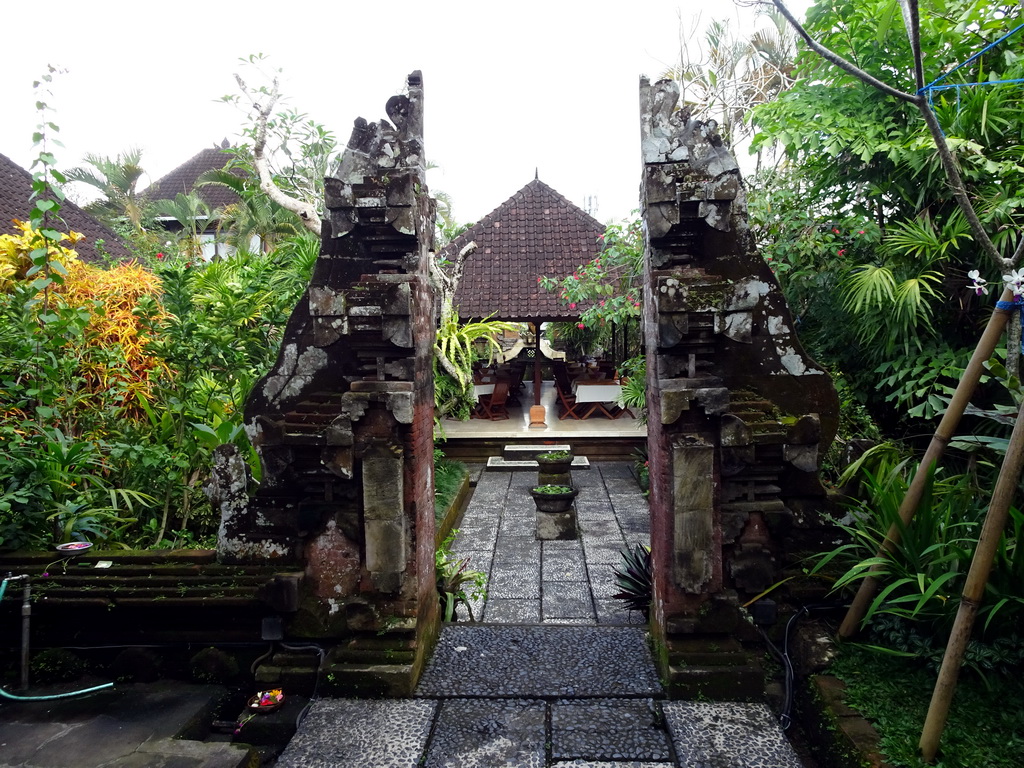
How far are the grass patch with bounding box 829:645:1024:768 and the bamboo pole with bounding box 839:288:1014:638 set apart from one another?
206 millimetres

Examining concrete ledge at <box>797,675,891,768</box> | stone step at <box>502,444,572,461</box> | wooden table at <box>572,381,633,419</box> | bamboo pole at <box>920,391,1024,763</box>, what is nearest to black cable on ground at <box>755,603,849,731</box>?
concrete ledge at <box>797,675,891,768</box>

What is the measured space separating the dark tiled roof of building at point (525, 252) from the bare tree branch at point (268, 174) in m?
5.57

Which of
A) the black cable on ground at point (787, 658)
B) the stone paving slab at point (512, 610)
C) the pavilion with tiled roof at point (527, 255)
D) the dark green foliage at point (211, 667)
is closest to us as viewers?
the black cable on ground at point (787, 658)

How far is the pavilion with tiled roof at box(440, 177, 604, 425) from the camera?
1220 cm

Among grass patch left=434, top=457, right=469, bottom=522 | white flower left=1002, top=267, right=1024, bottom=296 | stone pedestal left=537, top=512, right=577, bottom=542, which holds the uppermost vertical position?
white flower left=1002, top=267, right=1024, bottom=296

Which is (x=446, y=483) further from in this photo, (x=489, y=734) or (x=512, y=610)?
(x=489, y=734)

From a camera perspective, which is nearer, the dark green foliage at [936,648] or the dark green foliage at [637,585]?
the dark green foliage at [936,648]

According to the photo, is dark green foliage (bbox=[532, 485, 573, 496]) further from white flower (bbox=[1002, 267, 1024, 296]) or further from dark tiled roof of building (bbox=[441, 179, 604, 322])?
dark tiled roof of building (bbox=[441, 179, 604, 322])

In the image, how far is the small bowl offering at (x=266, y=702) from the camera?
2.96 metres

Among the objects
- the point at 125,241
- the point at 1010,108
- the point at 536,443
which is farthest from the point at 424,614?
the point at 125,241

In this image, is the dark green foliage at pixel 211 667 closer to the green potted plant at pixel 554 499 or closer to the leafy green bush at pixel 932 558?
the leafy green bush at pixel 932 558

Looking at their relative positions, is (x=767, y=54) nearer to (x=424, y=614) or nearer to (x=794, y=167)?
(x=794, y=167)

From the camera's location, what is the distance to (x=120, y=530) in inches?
163

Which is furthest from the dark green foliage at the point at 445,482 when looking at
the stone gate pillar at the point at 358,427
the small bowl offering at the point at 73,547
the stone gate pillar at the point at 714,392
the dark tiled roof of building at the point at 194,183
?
the dark tiled roof of building at the point at 194,183
